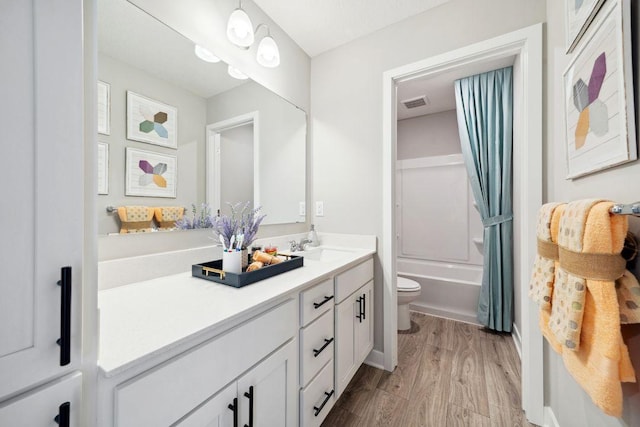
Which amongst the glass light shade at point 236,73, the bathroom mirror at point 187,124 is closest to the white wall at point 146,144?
the bathroom mirror at point 187,124

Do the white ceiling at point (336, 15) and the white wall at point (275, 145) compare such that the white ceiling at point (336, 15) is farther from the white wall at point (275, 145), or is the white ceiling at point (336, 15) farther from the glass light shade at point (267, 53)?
the white wall at point (275, 145)

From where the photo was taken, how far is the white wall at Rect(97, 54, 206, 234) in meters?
1.01

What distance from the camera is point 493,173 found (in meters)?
2.35

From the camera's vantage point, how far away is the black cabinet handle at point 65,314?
45cm

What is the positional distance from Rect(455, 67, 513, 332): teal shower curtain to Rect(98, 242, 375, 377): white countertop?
6.41 feet

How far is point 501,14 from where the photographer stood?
146cm

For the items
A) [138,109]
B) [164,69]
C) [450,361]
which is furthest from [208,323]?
[450,361]

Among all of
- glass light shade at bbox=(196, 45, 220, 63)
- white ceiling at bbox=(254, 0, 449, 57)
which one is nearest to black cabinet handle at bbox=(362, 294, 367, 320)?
glass light shade at bbox=(196, 45, 220, 63)

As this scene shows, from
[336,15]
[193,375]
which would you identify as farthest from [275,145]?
[193,375]

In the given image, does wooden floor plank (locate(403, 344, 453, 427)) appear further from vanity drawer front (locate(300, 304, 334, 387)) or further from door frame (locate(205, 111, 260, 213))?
door frame (locate(205, 111, 260, 213))

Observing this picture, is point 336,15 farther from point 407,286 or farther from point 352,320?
point 407,286

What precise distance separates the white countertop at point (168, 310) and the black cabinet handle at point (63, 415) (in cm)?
6

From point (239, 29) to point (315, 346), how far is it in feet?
5.55

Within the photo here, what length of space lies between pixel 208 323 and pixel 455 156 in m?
3.35
